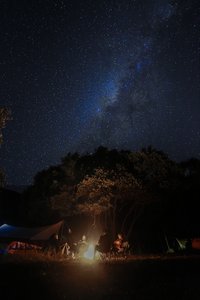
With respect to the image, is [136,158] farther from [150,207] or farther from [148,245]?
[148,245]

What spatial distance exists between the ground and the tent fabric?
12.4 meters

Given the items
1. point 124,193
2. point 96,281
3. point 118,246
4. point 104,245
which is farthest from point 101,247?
point 96,281

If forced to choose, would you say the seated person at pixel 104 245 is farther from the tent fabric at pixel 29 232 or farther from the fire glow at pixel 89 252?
the tent fabric at pixel 29 232

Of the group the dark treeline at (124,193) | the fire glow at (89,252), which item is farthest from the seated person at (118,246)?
the dark treeline at (124,193)

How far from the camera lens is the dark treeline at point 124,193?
24922 millimetres

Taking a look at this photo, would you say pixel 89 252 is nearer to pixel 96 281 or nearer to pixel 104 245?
pixel 104 245

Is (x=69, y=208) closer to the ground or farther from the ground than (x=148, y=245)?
farther from the ground

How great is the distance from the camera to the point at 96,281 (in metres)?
11.4

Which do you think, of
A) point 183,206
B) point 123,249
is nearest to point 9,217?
point 183,206

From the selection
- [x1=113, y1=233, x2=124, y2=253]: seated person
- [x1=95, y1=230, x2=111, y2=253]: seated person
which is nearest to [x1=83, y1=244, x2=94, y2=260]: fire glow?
[x1=95, y1=230, x2=111, y2=253]: seated person

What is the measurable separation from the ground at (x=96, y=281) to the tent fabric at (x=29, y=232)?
40.7 feet

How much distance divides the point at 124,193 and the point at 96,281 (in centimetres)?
1364

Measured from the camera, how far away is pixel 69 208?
28.8 metres

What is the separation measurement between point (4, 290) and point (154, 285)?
3.97 m
